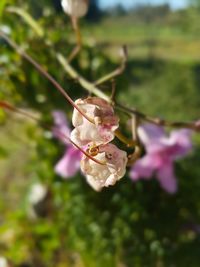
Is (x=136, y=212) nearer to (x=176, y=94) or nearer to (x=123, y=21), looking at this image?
(x=176, y=94)

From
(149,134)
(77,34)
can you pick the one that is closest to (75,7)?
(77,34)

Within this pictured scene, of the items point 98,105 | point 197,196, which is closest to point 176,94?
point 197,196

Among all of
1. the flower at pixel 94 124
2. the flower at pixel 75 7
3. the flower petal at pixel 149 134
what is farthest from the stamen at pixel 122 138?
the flower petal at pixel 149 134

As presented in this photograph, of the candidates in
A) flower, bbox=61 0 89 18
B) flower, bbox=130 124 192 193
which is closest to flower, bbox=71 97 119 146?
flower, bbox=61 0 89 18

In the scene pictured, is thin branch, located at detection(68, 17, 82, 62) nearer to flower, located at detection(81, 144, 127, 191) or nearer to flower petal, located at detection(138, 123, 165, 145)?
flower petal, located at detection(138, 123, 165, 145)

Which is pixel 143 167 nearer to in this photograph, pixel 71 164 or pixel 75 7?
pixel 71 164

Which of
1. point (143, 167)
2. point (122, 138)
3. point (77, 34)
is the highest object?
point (122, 138)
